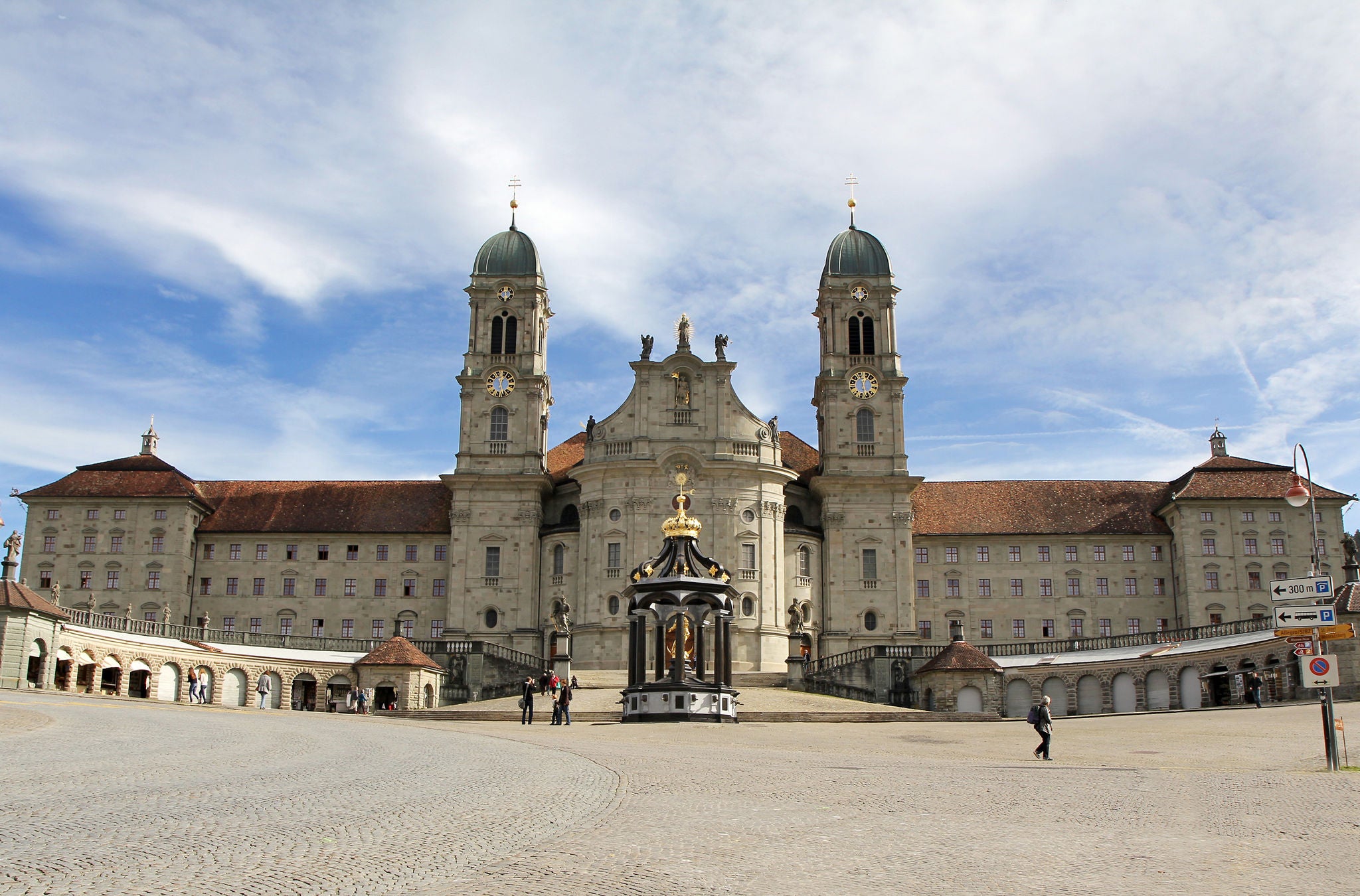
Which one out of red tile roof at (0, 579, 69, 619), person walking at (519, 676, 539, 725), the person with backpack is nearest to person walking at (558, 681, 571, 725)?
person walking at (519, 676, 539, 725)

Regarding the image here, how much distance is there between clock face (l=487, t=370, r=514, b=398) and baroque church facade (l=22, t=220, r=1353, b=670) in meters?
0.11

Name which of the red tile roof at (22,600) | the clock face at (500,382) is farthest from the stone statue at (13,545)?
the clock face at (500,382)

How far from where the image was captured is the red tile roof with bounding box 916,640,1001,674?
62.9 meters

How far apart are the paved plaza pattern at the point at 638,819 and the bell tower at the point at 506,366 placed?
5161 cm

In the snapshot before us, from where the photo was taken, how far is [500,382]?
272ft

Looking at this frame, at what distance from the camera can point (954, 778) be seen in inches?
894

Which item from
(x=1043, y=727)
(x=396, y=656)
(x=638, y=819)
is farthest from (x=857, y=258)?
(x=638, y=819)

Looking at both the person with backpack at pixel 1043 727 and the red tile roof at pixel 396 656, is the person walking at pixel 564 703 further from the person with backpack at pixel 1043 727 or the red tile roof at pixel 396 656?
the red tile roof at pixel 396 656

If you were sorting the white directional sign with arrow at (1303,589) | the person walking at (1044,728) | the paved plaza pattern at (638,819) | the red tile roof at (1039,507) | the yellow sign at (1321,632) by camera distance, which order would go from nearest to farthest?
the paved plaza pattern at (638,819)
the white directional sign with arrow at (1303,589)
the yellow sign at (1321,632)
the person walking at (1044,728)
the red tile roof at (1039,507)

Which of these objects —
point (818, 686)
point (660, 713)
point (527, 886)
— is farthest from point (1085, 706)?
point (527, 886)

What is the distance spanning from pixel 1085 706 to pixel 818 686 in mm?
14348

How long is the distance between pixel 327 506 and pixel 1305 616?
69581 millimetres

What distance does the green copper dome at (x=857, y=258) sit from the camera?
85.5 meters

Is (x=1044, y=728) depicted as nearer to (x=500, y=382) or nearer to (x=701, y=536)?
(x=701, y=536)
